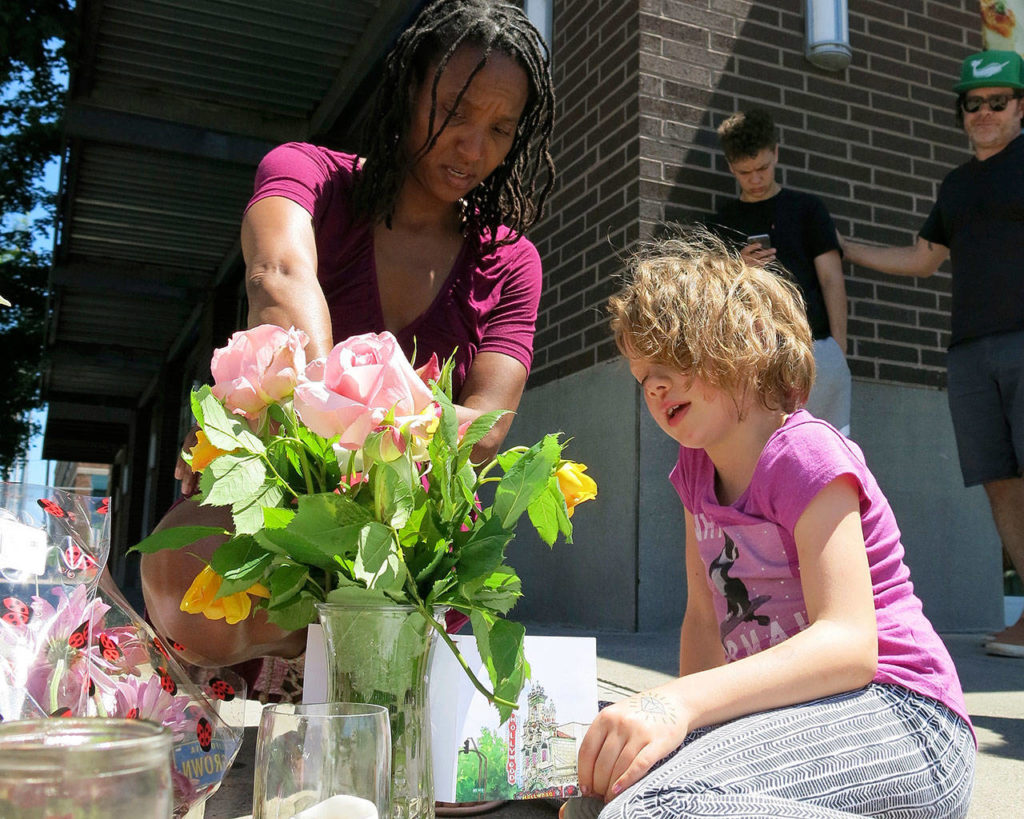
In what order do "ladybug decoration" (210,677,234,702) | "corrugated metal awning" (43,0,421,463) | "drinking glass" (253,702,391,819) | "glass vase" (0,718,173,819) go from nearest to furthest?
1. "glass vase" (0,718,173,819)
2. "drinking glass" (253,702,391,819)
3. "ladybug decoration" (210,677,234,702)
4. "corrugated metal awning" (43,0,421,463)

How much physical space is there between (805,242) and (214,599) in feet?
12.2

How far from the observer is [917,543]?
5.15m

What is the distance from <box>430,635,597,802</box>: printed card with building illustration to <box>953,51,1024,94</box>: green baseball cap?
3.68 metres

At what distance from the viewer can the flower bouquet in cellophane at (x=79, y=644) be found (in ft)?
3.21

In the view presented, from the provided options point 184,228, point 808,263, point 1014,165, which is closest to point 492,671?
point 808,263

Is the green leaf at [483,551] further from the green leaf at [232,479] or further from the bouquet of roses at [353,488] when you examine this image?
the green leaf at [232,479]

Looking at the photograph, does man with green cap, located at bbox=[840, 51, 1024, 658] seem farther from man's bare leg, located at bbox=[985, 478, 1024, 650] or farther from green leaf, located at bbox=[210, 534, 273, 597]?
green leaf, located at bbox=[210, 534, 273, 597]

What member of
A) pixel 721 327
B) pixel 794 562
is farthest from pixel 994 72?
pixel 794 562

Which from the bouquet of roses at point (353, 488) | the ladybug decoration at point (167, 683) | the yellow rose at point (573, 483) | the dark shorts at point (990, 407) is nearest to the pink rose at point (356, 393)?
the bouquet of roses at point (353, 488)

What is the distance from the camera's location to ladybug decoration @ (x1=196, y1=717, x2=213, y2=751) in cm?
125

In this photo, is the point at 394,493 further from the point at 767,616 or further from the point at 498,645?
the point at 767,616

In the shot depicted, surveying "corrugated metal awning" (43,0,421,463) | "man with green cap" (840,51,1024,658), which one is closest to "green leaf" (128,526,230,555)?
"man with green cap" (840,51,1024,658)

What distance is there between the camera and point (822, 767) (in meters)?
1.41

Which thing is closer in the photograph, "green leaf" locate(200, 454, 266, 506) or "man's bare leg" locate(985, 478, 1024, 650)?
"green leaf" locate(200, 454, 266, 506)
